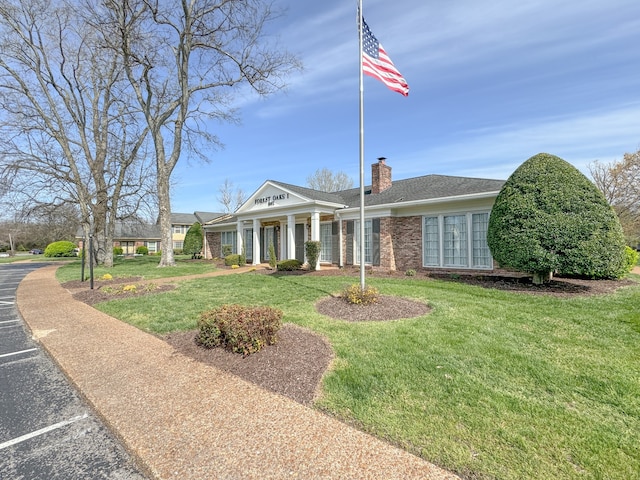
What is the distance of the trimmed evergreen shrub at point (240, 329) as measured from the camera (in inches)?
163

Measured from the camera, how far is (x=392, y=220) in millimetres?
13227

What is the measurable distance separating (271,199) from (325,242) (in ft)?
12.9

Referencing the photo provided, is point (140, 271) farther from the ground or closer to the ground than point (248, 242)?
closer to the ground

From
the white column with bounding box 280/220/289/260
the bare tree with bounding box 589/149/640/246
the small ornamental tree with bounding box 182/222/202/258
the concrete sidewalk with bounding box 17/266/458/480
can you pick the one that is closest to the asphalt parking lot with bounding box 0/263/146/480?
the concrete sidewalk with bounding box 17/266/458/480

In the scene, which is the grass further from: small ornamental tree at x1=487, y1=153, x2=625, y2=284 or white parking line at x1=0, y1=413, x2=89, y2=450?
small ornamental tree at x1=487, y1=153, x2=625, y2=284

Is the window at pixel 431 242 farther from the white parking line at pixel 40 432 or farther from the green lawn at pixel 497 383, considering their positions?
the white parking line at pixel 40 432

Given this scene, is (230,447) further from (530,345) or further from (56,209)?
(56,209)

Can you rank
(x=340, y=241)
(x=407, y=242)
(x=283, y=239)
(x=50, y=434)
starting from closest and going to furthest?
(x=50, y=434), (x=407, y=242), (x=340, y=241), (x=283, y=239)

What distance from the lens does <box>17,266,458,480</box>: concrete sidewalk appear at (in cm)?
212

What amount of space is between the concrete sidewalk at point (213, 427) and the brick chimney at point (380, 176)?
527 inches

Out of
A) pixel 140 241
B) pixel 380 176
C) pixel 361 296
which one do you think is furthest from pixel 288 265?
pixel 140 241

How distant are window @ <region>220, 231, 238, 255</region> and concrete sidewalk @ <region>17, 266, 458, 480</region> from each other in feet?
58.1

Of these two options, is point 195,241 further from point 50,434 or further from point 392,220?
point 50,434

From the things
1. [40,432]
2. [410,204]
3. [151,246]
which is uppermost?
[410,204]
